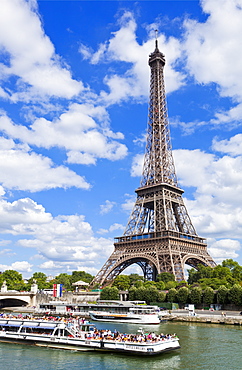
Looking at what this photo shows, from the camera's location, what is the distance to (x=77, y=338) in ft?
125

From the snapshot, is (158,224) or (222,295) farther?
(158,224)

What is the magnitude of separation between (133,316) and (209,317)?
12517 millimetres

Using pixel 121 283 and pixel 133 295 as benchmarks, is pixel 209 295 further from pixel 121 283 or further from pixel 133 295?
pixel 121 283

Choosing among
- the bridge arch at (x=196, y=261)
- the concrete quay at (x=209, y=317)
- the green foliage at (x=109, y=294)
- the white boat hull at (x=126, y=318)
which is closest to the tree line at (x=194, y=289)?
the green foliage at (x=109, y=294)

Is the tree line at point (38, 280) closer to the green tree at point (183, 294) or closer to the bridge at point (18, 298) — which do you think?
the bridge at point (18, 298)

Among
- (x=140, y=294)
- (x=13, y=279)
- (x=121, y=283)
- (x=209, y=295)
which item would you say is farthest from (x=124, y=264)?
(x=13, y=279)

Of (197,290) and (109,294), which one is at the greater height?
(197,290)

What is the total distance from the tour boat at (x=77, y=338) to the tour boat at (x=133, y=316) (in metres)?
18.3

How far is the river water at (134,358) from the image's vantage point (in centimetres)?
3067

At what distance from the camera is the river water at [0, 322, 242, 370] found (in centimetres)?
3067

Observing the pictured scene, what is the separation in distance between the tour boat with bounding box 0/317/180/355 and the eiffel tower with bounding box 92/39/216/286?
44.4 meters

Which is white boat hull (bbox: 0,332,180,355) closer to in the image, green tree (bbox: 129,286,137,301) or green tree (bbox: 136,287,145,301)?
green tree (bbox: 136,287,145,301)

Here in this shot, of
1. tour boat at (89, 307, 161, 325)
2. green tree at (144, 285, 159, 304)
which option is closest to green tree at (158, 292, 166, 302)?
green tree at (144, 285, 159, 304)

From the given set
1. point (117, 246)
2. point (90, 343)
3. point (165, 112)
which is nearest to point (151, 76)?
point (165, 112)
